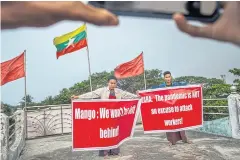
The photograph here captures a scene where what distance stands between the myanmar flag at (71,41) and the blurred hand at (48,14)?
887cm

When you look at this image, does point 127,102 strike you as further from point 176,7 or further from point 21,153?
point 176,7

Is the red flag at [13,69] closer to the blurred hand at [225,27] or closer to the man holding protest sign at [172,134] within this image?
the man holding protest sign at [172,134]

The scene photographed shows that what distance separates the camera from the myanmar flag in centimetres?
979

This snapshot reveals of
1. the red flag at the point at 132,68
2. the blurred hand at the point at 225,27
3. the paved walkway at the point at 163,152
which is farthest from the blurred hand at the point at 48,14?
the red flag at the point at 132,68

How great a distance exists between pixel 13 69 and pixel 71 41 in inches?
86.4

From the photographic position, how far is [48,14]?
3.38 feet

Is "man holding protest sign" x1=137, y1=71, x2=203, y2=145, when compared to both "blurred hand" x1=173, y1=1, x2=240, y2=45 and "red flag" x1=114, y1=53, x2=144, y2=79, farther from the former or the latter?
"red flag" x1=114, y1=53, x2=144, y2=79

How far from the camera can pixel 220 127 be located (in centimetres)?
736

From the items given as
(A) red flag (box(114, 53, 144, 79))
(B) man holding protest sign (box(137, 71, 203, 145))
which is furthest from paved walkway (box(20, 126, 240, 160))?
(A) red flag (box(114, 53, 144, 79))

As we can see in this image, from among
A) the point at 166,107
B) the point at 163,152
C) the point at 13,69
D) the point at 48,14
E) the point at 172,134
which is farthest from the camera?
the point at 13,69

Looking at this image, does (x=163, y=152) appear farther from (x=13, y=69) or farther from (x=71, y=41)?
(x=71, y=41)

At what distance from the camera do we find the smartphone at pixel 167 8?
43.7 inches

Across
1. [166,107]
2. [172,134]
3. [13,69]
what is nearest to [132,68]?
[13,69]

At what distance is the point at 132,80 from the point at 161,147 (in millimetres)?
26693
